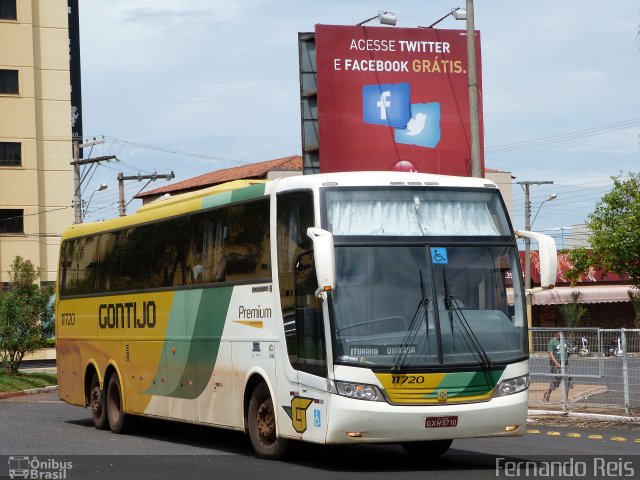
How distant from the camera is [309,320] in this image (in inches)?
546

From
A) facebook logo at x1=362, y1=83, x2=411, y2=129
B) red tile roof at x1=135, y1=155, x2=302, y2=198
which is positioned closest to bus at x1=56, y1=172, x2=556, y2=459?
facebook logo at x1=362, y1=83, x2=411, y2=129

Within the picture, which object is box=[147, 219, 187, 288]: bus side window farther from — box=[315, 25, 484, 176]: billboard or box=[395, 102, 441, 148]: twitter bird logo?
box=[395, 102, 441, 148]: twitter bird logo

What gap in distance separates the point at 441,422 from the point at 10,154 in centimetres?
4890

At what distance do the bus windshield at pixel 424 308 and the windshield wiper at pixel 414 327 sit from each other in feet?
0.03

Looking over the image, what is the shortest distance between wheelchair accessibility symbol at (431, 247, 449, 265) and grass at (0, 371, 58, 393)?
2335cm

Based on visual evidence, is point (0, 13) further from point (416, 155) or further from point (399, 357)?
point (399, 357)

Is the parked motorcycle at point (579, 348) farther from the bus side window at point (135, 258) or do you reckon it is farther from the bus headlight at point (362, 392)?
the bus headlight at point (362, 392)

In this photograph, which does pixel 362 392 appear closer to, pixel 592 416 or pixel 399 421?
pixel 399 421

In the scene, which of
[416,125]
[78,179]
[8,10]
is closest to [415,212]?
[416,125]

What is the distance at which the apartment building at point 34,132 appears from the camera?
194ft

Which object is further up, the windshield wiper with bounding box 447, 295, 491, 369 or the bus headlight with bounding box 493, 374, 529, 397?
the windshield wiper with bounding box 447, 295, 491, 369

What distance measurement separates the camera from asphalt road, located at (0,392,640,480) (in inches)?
532

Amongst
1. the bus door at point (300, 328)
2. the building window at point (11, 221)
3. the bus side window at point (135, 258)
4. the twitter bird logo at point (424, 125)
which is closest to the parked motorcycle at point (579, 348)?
the bus side window at point (135, 258)

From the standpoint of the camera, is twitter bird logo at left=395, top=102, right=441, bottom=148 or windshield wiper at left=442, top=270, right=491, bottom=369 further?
twitter bird logo at left=395, top=102, right=441, bottom=148
